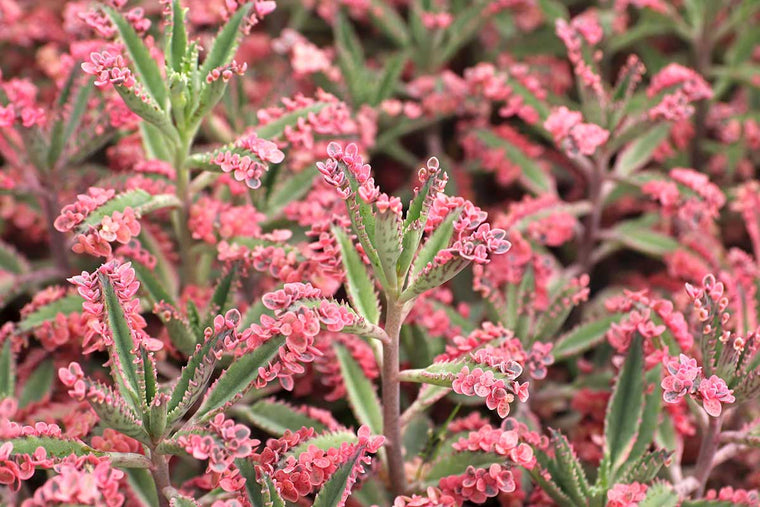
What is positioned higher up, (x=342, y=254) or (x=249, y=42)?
(x=249, y=42)

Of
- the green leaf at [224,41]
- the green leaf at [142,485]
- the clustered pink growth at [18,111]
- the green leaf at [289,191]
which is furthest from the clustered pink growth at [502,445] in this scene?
the clustered pink growth at [18,111]

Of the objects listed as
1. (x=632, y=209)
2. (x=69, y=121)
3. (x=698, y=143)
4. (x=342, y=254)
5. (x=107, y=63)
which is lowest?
(x=632, y=209)

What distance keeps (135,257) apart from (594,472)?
87 centimetres

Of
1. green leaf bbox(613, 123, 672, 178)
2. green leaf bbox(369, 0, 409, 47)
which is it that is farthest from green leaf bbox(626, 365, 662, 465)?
green leaf bbox(369, 0, 409, 47)

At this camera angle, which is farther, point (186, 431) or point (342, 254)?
point (342, 254)

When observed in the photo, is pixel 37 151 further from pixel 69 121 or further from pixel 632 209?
pixel 632 209

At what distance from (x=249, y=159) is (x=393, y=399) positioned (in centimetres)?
41

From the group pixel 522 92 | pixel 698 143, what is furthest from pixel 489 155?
pixel 698 143

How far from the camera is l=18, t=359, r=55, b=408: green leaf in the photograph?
1.40 m

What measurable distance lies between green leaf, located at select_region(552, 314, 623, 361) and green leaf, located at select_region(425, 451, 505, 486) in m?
0.32

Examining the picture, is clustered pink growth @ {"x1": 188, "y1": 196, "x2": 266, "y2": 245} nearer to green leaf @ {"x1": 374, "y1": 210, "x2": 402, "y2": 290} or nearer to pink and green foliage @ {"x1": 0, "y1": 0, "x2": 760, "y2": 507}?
pink and green foliage @ {"x1": 0, "y1": 0, "x2": 760, "y2": 507}

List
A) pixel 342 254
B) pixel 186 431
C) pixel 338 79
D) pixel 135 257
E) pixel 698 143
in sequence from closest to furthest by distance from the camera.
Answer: pixel 186 431 → pixel 342 254 → pixel 135 257 → pixel 338 79 → pixel 698 143

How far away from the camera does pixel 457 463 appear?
1217 millimetres

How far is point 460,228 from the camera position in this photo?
3.46 feet
